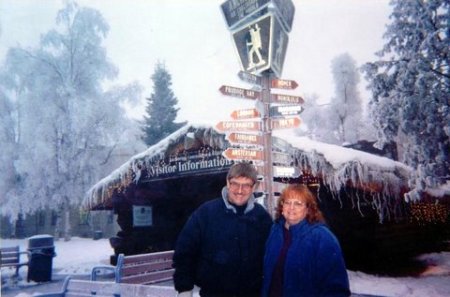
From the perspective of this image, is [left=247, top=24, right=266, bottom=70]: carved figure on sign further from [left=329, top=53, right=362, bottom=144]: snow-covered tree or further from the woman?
[left=329, top=53, right=362, bottom=144]: snow-covered tree

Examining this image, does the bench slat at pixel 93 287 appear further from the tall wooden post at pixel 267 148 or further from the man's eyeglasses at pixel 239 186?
the tall wooden post at pixel 267 148

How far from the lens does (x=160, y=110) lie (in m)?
34.2

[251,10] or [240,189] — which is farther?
[251,10]

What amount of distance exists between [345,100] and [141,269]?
29.7m

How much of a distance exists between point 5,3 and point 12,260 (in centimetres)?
618

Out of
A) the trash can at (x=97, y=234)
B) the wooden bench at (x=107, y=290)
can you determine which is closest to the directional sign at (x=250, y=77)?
the wooden bench at (x=107, y=290)

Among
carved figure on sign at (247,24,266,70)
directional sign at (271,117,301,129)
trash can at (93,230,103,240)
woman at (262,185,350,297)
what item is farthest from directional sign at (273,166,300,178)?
trash can at (93,230,103,240)

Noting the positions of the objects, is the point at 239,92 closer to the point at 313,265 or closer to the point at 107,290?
the point at 107,290

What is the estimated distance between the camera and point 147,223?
42.0ft

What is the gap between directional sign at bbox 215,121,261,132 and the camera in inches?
213

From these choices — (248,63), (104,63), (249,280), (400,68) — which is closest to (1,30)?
(248,63)

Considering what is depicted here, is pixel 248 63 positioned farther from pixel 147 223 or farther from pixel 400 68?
pixel 147 223

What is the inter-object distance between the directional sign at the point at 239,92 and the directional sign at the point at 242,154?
803 millimetres

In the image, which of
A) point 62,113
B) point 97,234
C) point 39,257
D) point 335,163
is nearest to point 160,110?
point 97,234
